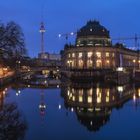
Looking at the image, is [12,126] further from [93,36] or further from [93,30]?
[93,30]

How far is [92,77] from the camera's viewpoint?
105688 mm

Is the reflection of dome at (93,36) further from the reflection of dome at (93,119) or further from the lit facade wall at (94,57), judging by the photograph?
the reflection of dome at (93,119)

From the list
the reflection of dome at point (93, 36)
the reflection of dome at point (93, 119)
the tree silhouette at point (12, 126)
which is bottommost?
the reflection of dome at point (93, 119)

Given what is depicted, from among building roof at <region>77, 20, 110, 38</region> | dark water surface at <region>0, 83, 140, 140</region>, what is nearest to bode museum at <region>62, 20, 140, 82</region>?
building roof at <region>77, 20, 110, 38</region>

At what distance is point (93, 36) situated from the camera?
154 meters

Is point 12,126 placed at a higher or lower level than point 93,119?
higher

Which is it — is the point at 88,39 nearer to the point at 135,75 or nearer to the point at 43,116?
the point at 135,75

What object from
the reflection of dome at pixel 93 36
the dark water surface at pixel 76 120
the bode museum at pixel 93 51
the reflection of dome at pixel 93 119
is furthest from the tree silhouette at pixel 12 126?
the reflection of dome at pixel 93 36

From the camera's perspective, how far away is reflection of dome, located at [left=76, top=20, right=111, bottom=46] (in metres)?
153

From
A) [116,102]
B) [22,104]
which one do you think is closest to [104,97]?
[116,102]

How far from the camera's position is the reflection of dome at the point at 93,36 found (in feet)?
503

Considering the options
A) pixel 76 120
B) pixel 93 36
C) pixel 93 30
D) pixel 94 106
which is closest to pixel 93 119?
pixel 76 120

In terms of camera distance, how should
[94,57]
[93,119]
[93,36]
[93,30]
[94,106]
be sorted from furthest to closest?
[93,30], [93,36], [94,57], [94,106], [93,119]

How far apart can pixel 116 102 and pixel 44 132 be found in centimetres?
2395
